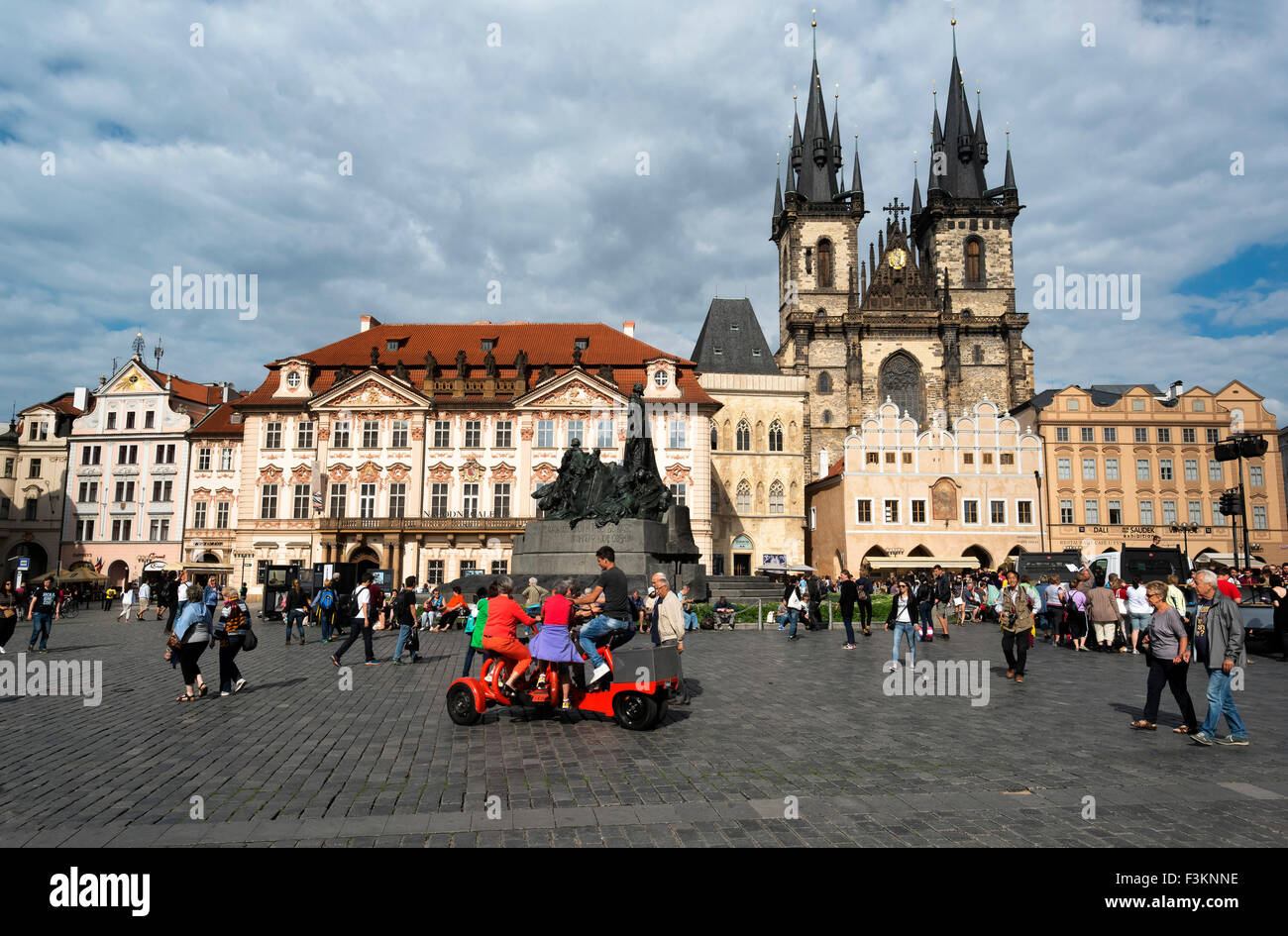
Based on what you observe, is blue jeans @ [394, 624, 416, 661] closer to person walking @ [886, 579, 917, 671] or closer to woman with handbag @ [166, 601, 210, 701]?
woman with handbag @ [166, 601, 210, 701]

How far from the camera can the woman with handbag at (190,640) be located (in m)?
9.86

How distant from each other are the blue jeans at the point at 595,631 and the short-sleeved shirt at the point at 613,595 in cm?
17

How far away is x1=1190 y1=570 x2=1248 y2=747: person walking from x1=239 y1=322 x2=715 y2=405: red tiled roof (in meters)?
39.7

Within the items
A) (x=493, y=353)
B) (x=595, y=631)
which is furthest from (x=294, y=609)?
(x=493, y=353)

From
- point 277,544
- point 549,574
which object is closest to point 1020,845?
point 549,574

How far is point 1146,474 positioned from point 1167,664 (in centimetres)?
5254

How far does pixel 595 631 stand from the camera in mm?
8578

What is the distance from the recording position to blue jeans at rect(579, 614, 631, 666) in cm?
848

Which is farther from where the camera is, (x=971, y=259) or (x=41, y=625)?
(x=971, y=259)

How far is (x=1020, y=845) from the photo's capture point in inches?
188

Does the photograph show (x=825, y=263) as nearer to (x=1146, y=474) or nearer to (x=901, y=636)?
(x=1146, y=474)

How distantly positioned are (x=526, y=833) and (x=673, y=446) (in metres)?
42.7

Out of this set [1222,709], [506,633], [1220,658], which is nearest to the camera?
[1222,709]
